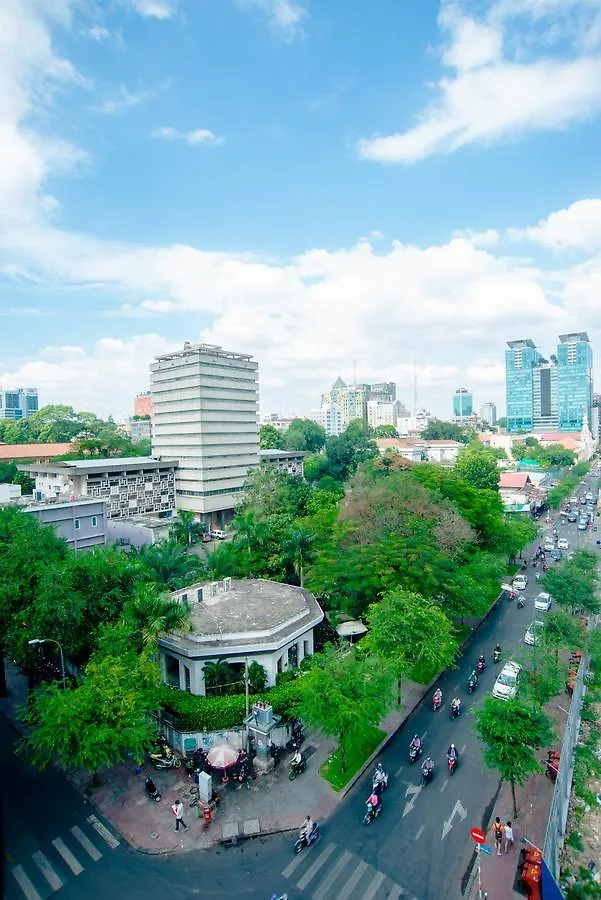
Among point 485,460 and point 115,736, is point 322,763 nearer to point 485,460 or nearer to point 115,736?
point 115,736

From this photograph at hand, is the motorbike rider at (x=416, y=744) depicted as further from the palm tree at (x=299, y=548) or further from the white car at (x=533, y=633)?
the palm tree at (x=299, y=548)

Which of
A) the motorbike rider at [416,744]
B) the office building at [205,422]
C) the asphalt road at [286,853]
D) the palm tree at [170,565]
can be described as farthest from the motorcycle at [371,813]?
the office building at [205,422]

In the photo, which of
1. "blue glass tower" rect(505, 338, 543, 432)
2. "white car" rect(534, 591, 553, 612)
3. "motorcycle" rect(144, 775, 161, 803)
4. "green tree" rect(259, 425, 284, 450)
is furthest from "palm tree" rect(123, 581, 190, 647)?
"blue glass tower" rect(505, 338, 543, 432)

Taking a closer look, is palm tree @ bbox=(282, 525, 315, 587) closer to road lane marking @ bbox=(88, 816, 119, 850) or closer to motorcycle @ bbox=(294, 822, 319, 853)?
motorcycle @ bbox=(294, 822, 319, 853)

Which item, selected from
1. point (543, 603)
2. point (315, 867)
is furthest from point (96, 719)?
point (543, 603)

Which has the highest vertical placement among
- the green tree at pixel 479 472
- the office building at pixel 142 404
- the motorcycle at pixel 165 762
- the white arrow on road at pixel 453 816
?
the office building at pixel 142 404

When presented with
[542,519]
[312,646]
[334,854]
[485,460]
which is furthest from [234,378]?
[334,854]
